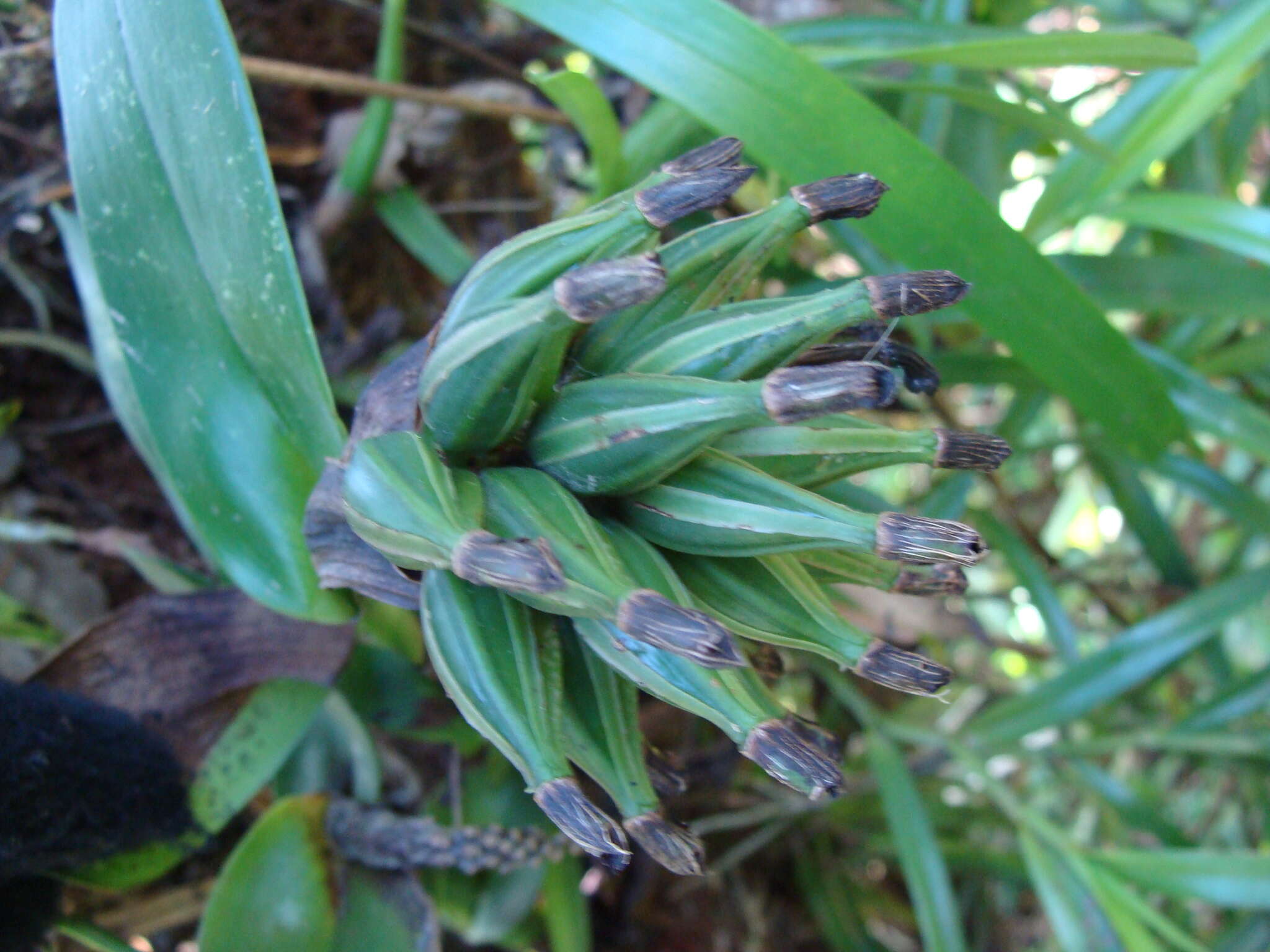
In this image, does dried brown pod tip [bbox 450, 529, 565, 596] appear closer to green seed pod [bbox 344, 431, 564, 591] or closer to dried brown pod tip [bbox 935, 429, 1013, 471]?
green seed pod [bbox 344, 431, 564, 591]

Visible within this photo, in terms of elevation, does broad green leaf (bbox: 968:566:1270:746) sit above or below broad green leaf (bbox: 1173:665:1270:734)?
above

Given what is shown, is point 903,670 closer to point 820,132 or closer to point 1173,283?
point 820,132

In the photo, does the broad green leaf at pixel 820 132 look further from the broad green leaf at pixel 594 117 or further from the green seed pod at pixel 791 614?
the green seed pod at pixel 791 614

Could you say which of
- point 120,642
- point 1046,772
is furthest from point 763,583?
point 1046,772

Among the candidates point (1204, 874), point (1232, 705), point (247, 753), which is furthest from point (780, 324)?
point (1232, 705)

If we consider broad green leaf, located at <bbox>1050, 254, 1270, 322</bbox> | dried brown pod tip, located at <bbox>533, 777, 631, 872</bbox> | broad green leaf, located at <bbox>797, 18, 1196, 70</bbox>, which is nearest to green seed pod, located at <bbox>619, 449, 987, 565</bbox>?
dried brown pod tip, located at <bbox>533, 777, 631, 872</bbox>
